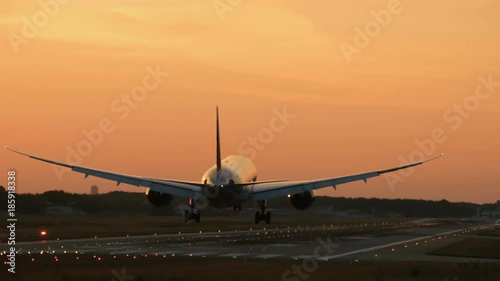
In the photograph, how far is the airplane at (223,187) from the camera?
78.8 m

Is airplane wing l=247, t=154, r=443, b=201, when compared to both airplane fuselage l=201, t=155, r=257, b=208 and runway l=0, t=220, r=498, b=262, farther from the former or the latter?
runway l=0, t=220, r=498, b=262

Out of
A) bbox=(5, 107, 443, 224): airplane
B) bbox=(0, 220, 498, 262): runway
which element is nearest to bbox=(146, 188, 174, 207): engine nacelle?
bbox=(5, 107, 443, 224): airplane

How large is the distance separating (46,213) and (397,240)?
47.8 meters

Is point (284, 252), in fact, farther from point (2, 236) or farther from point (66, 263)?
point (2, 236)

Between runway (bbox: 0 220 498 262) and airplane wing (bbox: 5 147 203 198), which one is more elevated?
airplane wing (bbox: 5 147 203 198)

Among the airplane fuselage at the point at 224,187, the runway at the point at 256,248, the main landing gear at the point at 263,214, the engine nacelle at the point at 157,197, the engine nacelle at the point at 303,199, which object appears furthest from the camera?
the main landing gear at the point at 263,214

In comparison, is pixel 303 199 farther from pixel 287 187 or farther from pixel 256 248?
pixel 256 248

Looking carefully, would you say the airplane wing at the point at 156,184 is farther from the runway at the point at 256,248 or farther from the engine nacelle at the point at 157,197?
the runway at the point at 256,248

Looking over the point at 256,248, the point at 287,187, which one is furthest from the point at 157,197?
the point at 256,248

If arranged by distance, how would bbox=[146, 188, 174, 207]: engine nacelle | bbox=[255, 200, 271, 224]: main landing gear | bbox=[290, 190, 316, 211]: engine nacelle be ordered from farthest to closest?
bbox=[255, 200, 271, 224]: main landing gear
bbox=[290, 190, 316, 211]: engine nacelle
bbox=[146, 188, 174, 207]: engine nacelle

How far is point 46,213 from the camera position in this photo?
3866 inches

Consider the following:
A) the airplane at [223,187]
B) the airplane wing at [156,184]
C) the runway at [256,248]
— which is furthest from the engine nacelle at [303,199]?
the runway at [256,248]

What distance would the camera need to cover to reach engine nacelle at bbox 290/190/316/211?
84.6 m

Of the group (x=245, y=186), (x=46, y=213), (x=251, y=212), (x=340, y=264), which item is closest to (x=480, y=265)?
(x=340, y=264)
